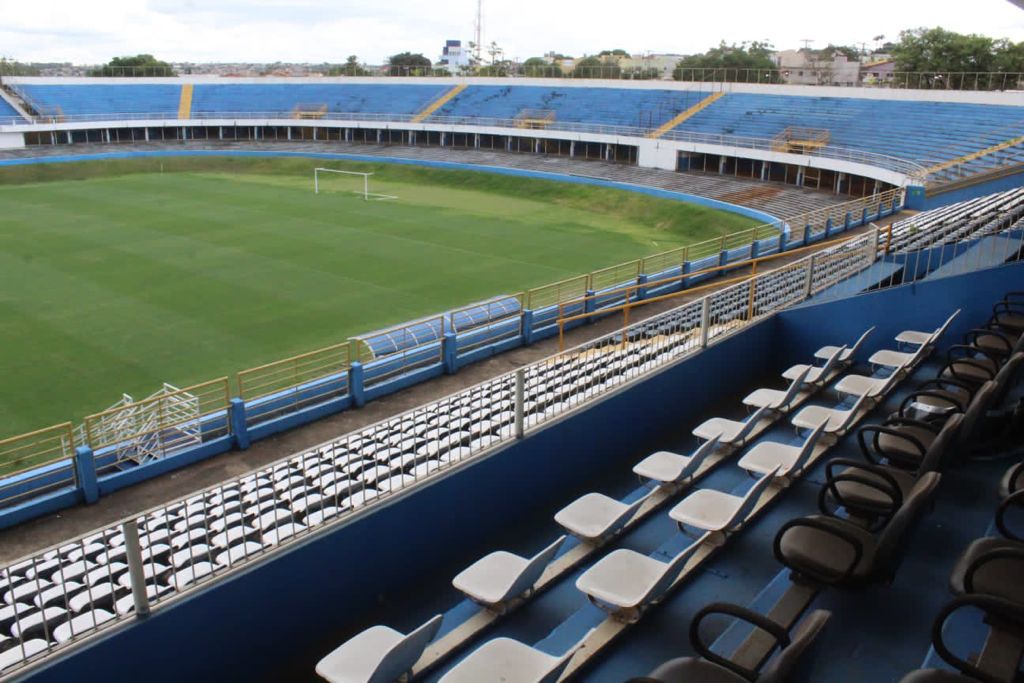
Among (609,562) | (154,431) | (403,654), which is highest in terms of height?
(609,562)

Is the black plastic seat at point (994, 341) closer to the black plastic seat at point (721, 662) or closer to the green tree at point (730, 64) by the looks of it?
the black plastic seat at point (721, 662)

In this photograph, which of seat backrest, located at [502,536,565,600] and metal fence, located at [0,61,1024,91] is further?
metal fence, located at [0,61,1024,91]

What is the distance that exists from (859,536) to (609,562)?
163 centimetres

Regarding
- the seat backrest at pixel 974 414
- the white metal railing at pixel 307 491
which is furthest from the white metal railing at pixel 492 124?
the seat backrest at pixel 974 414

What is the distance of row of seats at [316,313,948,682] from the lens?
4930 mm

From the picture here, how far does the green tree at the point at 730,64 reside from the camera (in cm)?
5443

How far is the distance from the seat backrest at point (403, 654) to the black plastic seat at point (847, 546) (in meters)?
2.25

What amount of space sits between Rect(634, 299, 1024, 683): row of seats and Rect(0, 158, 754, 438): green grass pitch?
15.8 metres

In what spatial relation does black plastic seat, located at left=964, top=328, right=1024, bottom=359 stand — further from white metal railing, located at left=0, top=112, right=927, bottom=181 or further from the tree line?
the tree line

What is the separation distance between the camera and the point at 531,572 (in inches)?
233

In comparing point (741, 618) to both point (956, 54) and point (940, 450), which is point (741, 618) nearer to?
point (940, 450)

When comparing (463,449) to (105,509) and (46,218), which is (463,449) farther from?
(46,218)

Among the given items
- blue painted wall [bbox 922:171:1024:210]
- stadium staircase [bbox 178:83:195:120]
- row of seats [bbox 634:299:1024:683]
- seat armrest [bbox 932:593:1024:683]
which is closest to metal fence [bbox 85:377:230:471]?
row of seats [bbox 634:299:1024:683]

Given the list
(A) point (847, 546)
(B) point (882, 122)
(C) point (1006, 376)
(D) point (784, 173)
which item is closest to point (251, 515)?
(A) point (847, 546)
